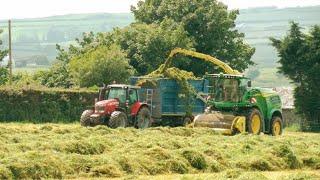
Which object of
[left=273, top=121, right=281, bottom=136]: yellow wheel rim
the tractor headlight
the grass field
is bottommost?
[left=273, top=121, right=281, bottom=136]: yellow wheel rim

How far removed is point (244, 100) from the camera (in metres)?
33.2

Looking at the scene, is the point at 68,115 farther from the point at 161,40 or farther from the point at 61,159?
the point at 61,159

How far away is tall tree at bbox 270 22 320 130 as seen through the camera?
49.2 metres

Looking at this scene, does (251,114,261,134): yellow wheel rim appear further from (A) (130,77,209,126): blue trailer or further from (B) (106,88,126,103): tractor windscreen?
(B) (106,88,126,103): tractor windscreen

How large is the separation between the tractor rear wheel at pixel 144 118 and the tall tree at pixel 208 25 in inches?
761

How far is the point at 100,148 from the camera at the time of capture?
21500 millimetres

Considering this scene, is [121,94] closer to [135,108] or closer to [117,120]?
[135,108]

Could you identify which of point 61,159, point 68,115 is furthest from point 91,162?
point 68,115

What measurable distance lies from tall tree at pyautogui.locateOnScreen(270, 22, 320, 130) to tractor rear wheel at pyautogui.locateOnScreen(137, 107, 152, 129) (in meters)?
16.6

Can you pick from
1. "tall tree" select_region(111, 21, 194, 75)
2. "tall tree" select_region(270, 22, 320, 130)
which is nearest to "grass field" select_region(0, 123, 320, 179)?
"tall tree" select_region(270, 22, 320, 130)

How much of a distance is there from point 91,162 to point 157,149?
2254 millimetres

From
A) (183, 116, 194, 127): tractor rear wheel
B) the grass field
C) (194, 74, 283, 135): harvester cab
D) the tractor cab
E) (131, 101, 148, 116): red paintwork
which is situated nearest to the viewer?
the grass field

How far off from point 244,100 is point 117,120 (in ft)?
16.9

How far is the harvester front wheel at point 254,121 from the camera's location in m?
32.7
